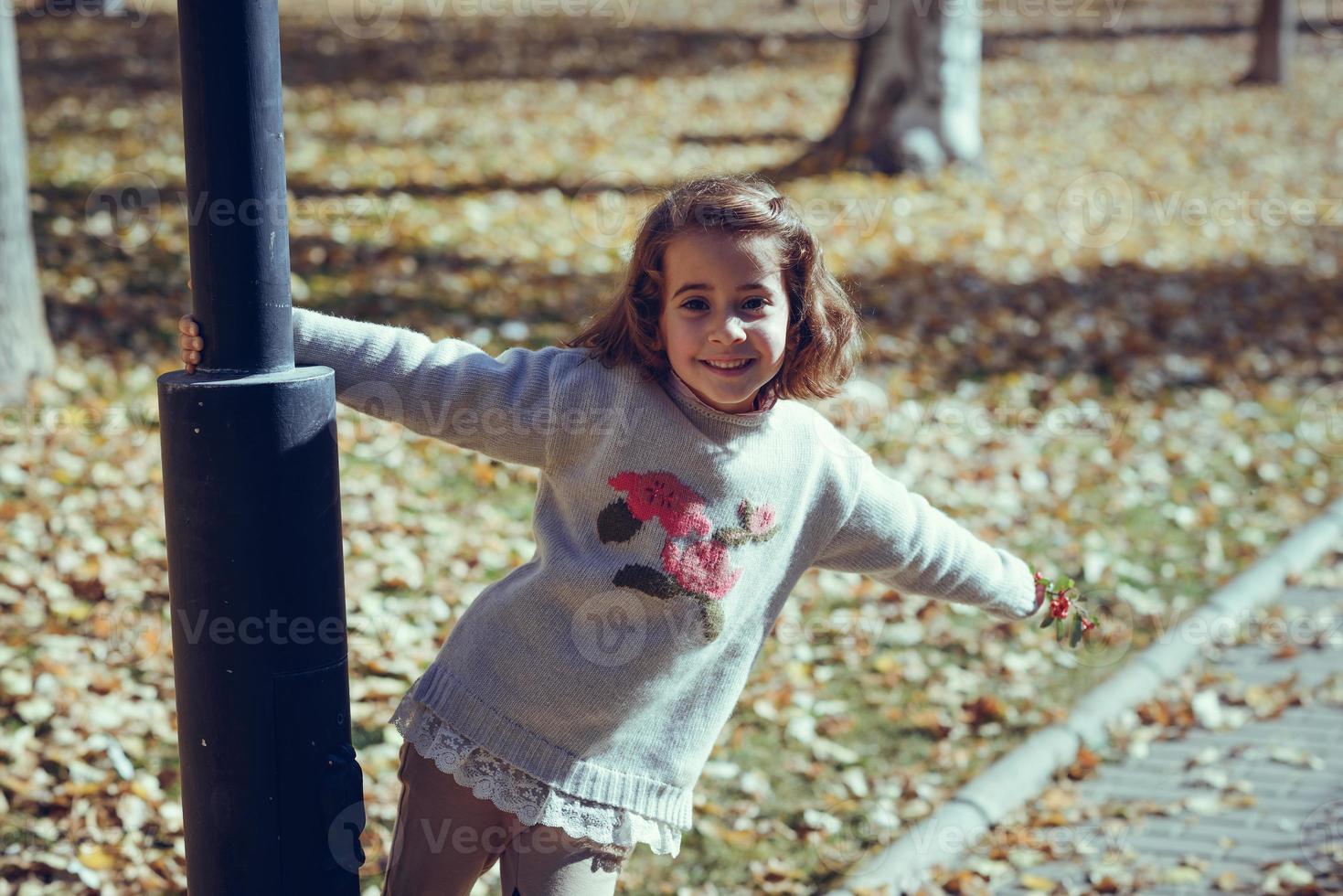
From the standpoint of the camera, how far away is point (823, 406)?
286 inches

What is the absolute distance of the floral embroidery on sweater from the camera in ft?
7.95

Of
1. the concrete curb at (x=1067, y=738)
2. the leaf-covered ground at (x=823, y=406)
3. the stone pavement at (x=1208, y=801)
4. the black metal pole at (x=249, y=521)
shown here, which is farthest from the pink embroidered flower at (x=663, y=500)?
the stone pavement at (x=1208, y=801)

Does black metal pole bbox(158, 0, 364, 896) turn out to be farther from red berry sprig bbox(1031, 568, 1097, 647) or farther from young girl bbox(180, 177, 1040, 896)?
red berry sprig bbox(1031, 568, 1097, 647)

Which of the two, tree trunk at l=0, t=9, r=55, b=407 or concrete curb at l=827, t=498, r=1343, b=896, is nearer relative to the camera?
concrete curb at l=827, t=498, r=1343, b=896

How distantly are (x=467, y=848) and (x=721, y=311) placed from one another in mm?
1038

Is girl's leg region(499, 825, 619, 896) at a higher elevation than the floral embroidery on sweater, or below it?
below

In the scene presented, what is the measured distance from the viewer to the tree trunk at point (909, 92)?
1129 cm

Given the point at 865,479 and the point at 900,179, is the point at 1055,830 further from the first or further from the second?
the point at 900,179

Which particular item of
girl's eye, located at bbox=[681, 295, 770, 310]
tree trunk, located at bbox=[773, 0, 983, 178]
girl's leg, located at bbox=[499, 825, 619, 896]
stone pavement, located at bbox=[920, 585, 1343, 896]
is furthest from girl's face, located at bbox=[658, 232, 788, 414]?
tree trunk, located at bbox=[773, 0, 983, 178]

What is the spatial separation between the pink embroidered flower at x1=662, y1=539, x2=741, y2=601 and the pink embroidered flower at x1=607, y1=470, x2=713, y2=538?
0.03 meters

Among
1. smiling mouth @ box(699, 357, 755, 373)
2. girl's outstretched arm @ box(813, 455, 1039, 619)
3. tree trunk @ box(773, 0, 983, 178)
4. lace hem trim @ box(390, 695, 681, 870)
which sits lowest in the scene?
lace hem trim @ box(390, 695, 681, 870)

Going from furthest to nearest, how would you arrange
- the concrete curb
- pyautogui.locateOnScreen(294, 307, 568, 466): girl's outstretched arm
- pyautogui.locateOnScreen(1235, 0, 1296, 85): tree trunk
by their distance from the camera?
pyautogui.locateOnScreen(1235, 0, 1296, 85): tree trunk, the concrete curb, pyautogui.locateOnScreen(294, 307, 568, 466): girl's outstretched arm

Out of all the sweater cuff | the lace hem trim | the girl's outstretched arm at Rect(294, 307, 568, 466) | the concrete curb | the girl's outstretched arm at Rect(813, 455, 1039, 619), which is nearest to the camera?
the girl's outstretched arm at Rect(294, 307, 568, 466)

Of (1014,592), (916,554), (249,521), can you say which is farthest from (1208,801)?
(249,521)
